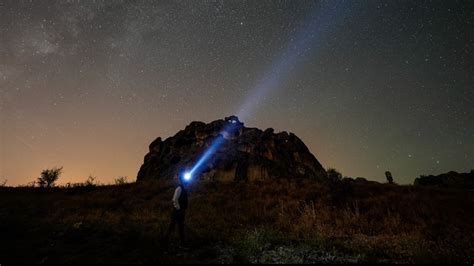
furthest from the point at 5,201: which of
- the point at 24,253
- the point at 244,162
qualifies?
the point at 244,162

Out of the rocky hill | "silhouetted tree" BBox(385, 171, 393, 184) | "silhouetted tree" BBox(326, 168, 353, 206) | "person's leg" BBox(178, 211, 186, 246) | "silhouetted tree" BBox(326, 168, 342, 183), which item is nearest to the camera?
"person's leg" BBox(178, 211, 186, 246)

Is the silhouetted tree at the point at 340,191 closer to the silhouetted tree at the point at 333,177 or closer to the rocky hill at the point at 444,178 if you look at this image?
the silhouetted tree at the point at 333,177

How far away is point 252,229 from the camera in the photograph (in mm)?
13680

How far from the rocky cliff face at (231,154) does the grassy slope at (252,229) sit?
30032mm

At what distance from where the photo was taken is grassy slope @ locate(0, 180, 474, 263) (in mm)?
9047

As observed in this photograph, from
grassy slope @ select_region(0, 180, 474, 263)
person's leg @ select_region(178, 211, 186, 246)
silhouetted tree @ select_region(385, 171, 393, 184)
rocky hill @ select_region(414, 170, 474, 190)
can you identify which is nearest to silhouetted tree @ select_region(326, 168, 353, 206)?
grassy slope @ select_region(0, 180, 474, 263)

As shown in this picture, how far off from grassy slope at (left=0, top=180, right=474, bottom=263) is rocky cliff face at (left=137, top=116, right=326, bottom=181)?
3003cm

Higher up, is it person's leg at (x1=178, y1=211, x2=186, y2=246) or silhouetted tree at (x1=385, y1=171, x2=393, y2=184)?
silhouetted tree at (x1=385, y1=171, x2=393, y2=184)

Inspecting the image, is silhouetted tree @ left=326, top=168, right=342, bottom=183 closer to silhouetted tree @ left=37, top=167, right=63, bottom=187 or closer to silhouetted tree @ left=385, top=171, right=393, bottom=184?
silhouetted tree @ left=385, top=171, right=393, bottom=184

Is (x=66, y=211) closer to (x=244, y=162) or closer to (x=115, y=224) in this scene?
(x=115, y=224)

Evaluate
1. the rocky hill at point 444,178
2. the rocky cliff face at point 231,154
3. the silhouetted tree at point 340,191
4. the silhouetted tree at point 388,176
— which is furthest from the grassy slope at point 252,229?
the rocky cliff face at point 231,154

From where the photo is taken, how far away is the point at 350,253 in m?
9.38

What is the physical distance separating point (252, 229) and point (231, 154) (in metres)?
44.9

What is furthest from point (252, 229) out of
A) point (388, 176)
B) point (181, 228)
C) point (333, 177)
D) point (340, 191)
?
point (388, 176)
